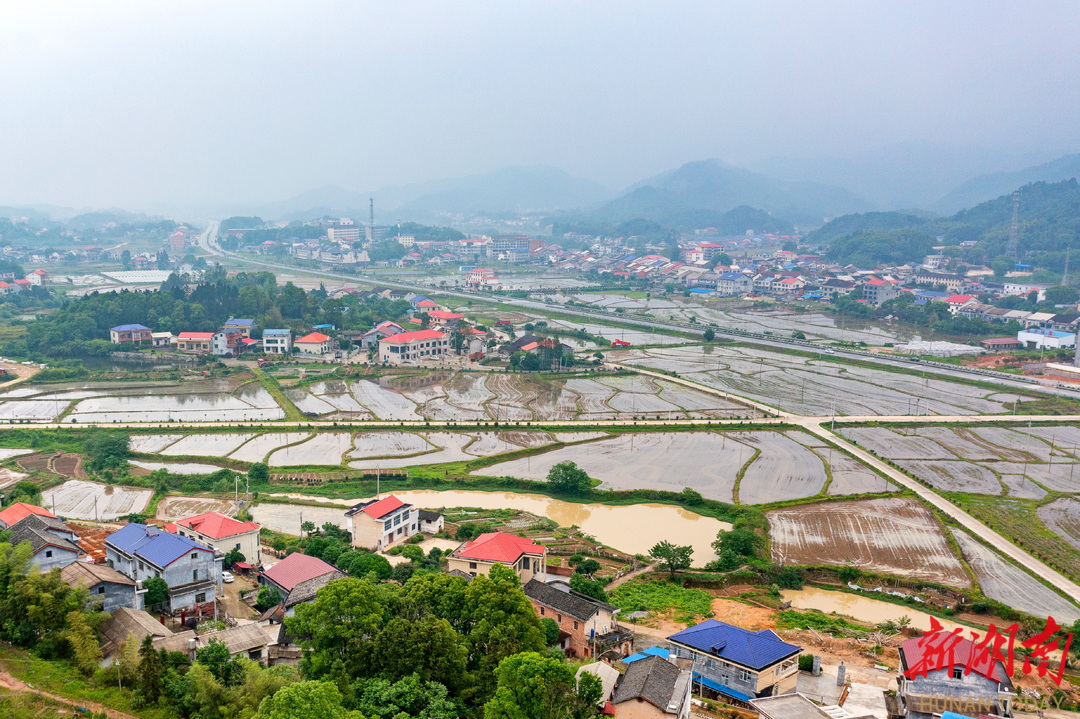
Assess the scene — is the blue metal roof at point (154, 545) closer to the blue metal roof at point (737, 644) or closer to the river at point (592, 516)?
the river at point (592, 516)

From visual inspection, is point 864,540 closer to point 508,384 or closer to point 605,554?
point 605,554

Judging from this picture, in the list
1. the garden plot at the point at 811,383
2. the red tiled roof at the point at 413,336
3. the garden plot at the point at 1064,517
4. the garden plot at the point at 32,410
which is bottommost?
the garden plot at the point at 1064,517

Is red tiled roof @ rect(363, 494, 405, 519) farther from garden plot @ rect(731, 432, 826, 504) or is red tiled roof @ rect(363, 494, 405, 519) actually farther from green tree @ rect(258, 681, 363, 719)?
garden plot @ rect(731, 432, 826, 504)

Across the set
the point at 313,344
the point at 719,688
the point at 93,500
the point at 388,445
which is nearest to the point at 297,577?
the point at 719,688

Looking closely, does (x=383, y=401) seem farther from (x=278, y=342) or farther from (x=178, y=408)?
(x=278, y=342)

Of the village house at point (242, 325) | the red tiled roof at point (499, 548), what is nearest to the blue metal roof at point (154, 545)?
the red tiled roof at point (499, 548)

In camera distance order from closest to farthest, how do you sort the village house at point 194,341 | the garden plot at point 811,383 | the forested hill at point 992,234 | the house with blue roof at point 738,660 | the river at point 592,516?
the house with blue roof at point 738,660 < the river at point 592,516 < the garden plot at point 811,383 < the village house at point 194,341 < the forested hill at point 992,234

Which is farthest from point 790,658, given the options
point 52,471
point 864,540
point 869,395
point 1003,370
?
point 1003,370

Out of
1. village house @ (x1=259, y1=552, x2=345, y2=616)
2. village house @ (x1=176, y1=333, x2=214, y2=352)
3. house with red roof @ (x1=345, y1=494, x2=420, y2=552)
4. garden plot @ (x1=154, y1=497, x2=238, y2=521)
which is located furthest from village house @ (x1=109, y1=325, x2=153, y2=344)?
village house @ (x1=259, y1=552, x2=345, y2=616)
